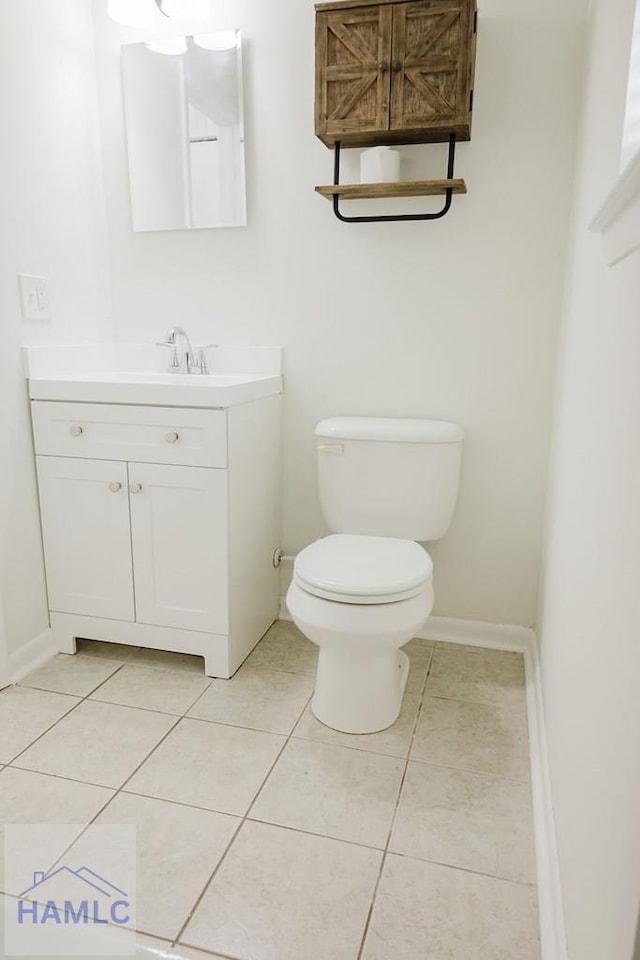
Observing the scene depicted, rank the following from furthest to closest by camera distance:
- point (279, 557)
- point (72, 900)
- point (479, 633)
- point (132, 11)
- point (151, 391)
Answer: point (279, 557) → point (479, 633) → point (132, 11) → point (151, 391) → point (72, 900)

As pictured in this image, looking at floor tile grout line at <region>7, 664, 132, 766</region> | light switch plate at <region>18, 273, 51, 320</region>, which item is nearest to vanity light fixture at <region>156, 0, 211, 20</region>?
light switch plate at <region>18, 273, 51, 320</region>

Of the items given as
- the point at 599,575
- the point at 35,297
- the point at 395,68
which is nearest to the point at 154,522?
the point at 35,297

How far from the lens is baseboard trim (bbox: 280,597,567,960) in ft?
3.67

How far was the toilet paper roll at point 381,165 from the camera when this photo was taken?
1852 millimetres

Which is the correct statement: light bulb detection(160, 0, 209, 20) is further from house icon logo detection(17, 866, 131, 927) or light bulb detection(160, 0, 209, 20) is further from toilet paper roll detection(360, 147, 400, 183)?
house icon logo detection(17, 866, 131, 927)

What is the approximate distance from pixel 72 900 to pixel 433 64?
6.86ft

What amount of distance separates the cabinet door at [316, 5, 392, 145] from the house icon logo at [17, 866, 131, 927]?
1.90 meters

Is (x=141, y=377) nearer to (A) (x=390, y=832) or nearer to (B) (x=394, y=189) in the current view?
(B) (x=394, y=189)

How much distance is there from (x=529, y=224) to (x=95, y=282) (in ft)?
4.65

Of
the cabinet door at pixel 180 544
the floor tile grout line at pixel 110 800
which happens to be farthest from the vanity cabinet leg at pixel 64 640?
the floor tile grout line at pixel 110 800

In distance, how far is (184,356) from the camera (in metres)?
2.22

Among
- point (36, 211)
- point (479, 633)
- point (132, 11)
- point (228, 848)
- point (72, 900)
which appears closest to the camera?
point (72, 900)

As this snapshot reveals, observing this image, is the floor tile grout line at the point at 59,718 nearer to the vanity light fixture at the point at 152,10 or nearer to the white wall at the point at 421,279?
the white wall at the point at 421,279

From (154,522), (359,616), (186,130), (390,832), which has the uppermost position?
(186,130)
